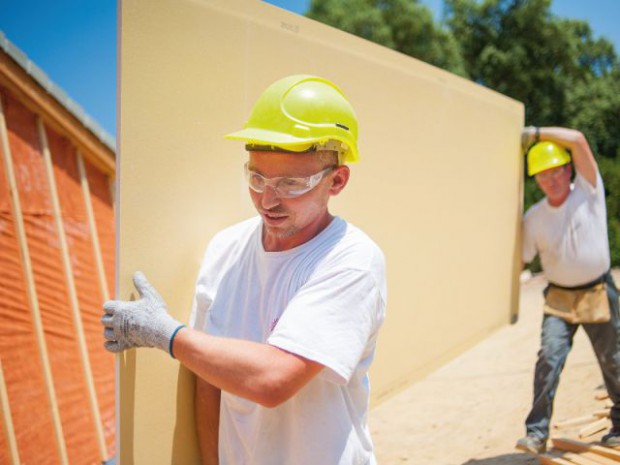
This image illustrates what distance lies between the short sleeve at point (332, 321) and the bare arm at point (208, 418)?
758mm

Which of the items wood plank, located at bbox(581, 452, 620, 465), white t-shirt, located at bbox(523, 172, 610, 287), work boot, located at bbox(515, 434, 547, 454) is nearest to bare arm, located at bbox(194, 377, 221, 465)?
work boot, located at bbox(515, 434, 547, 454)

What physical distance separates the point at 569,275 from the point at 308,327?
3.09 m

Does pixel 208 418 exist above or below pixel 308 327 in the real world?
below

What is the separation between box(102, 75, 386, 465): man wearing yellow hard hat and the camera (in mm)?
1493

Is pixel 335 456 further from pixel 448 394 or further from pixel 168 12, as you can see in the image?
pixel 448 394

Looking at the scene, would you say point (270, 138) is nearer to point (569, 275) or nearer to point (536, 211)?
point (569, 275)

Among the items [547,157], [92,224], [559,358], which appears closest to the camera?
[92,224]

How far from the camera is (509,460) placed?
385cm

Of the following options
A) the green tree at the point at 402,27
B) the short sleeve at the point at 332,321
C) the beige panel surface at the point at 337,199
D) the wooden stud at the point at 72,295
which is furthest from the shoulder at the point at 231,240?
the green tree at the point at 402,27

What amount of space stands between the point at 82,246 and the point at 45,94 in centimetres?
97

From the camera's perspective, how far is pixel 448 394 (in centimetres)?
500

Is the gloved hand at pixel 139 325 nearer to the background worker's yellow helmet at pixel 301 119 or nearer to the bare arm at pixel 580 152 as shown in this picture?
the background worker's yellow helmet at pixel 301 119

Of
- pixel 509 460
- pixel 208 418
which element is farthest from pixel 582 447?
pixel 208 418

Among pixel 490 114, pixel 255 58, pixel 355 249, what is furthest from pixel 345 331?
pixel 490 114
